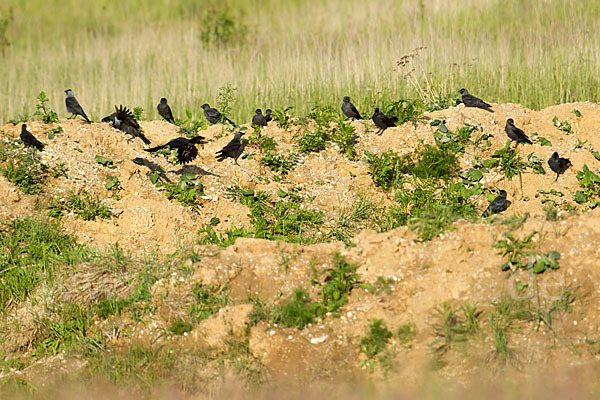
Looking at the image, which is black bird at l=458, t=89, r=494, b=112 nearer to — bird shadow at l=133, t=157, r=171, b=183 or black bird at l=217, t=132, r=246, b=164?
black bird at l=217, t=132, r=246, b=164

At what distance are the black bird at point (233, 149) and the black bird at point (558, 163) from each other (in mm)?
4197

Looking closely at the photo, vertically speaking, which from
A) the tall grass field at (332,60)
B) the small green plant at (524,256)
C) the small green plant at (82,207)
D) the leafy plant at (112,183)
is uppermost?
the tall grass field at (332,60)

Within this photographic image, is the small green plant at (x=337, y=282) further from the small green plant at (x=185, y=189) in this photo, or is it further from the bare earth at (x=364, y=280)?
the small green plant at (x=185, y=189)

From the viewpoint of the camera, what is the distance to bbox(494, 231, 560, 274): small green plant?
5.11 m

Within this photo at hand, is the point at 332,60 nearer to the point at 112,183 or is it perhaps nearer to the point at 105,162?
the point at 105,162

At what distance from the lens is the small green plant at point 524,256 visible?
511 centimetres

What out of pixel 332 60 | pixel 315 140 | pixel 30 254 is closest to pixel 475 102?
pixel 315 140

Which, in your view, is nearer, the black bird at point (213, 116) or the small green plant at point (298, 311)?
the small green plant at point (298, 311)

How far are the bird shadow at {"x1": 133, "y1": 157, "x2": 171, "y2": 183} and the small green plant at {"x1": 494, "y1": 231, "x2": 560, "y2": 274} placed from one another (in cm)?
464

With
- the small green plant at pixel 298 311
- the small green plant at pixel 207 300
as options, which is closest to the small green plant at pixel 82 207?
the small green plant at pixel 207 300

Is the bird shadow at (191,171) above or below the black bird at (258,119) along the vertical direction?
below

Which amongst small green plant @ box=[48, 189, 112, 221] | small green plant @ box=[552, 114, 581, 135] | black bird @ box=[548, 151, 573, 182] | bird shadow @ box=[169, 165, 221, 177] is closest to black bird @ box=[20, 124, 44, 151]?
small green plant @ box=[48, 189, 112, 221]

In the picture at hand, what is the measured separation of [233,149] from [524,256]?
4.33m

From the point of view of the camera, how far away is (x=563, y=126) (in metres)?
9.09
